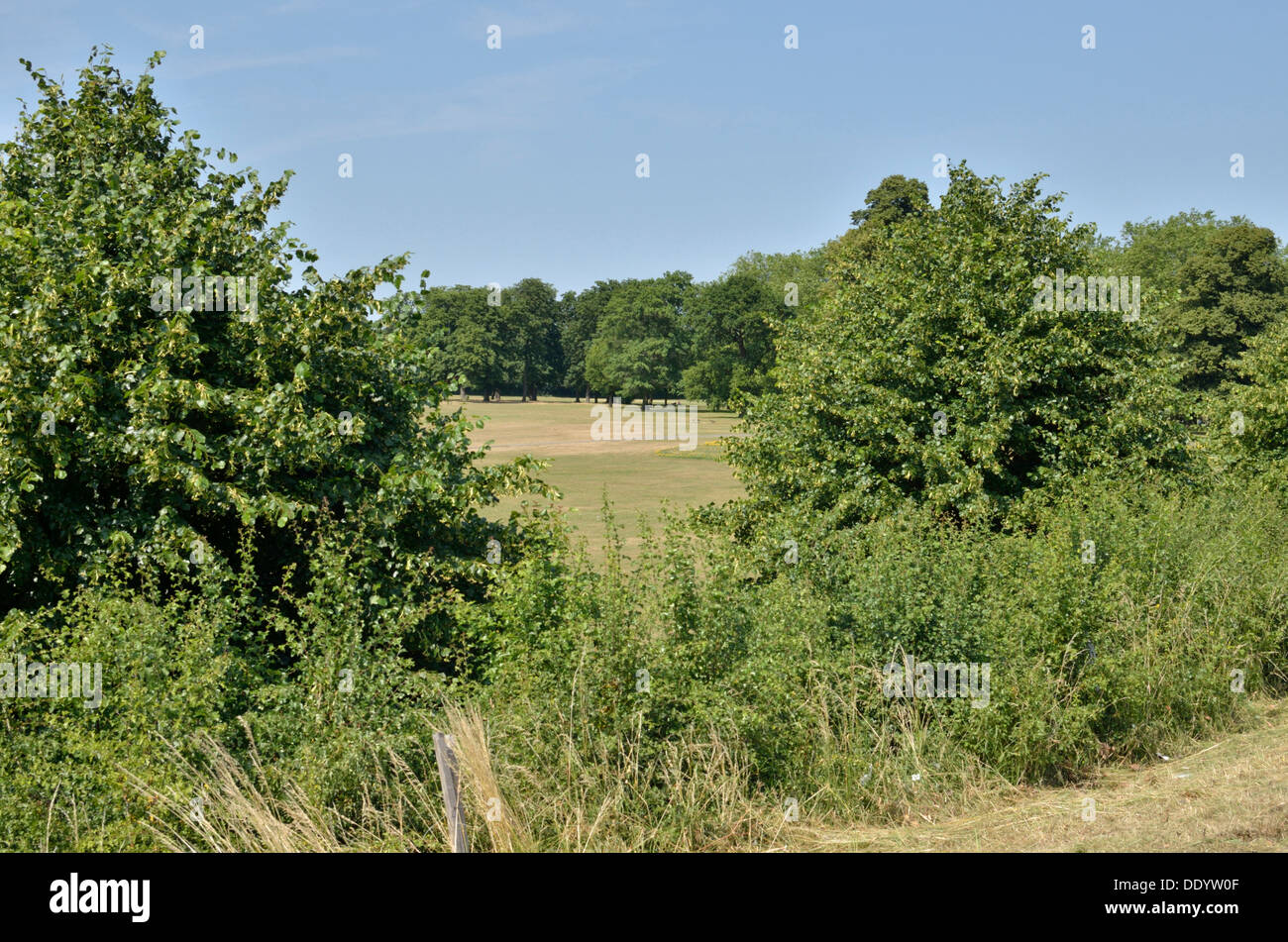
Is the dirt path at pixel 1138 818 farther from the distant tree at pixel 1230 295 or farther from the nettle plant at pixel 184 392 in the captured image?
the distant tree at pixel 1230 295

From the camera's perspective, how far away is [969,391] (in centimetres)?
1473

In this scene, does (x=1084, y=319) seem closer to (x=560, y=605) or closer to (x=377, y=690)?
(x=560, y=605)

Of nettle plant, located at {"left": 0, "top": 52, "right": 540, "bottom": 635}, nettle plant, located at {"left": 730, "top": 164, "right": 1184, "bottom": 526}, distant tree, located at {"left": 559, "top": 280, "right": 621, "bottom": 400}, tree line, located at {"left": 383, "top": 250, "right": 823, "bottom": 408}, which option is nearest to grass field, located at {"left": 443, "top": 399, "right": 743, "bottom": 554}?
nettle plant, located at {"left": 730, "top": 164, "right": 1184, "bottom": 526}

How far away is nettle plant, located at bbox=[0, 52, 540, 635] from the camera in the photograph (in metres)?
8.91

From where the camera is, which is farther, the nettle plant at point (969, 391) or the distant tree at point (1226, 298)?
the distant tree at point (1226, 298)

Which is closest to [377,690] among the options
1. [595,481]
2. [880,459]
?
[880,459]

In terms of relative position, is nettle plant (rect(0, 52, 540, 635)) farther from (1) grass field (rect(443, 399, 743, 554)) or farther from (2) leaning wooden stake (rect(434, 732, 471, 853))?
(2) leaning wooden stake (rect(434, 732, 471, 853))

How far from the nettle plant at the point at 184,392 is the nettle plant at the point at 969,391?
21.8ft

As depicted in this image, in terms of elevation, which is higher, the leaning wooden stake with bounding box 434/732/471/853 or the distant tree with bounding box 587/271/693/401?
the distant tree with bounding box 587/271/693/401

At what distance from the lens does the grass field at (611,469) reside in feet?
94.3

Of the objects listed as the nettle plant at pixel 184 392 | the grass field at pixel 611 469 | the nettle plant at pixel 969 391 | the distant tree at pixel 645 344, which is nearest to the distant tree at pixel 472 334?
the distant tree at pixel 645 344

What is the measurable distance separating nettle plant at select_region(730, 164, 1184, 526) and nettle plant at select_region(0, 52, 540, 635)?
261 inches

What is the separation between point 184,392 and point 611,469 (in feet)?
127
